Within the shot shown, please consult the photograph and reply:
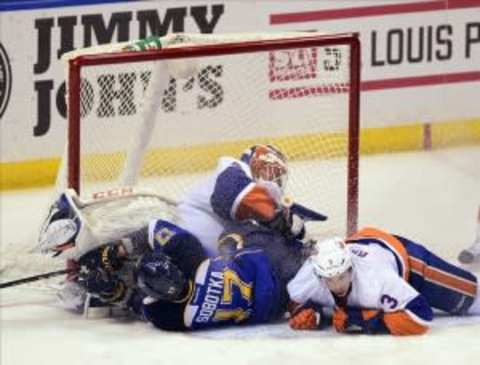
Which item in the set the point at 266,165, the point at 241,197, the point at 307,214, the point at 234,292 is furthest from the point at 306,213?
the point at 234,292

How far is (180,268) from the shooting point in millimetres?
5566

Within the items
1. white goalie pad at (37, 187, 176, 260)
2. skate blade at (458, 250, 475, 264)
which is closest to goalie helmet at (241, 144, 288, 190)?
white goalie pad at (37, 187, 176, 260)

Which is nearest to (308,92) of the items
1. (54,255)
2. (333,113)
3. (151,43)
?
(333,113)

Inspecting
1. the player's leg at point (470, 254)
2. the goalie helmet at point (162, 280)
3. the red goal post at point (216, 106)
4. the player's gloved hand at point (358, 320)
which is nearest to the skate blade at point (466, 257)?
the player's leg at point (470, 254)

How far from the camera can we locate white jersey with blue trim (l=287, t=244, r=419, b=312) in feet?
18.0

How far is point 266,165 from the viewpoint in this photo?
19.2 feet

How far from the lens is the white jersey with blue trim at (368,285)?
548cm

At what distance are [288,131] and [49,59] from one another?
3.08ft

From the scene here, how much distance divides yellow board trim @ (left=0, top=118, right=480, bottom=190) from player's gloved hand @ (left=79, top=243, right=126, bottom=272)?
2.03 feet

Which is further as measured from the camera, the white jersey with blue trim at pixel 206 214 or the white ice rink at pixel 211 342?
the white jersey with blue trim at pixel 206 214

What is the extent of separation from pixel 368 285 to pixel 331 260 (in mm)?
144

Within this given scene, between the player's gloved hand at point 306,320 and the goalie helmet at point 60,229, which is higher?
the goalie helmet at point 60,229

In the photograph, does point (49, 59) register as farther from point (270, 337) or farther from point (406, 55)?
point (270, 337)

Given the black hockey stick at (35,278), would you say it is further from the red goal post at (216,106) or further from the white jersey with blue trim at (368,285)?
the white jersey with blue trim at (368,285)
